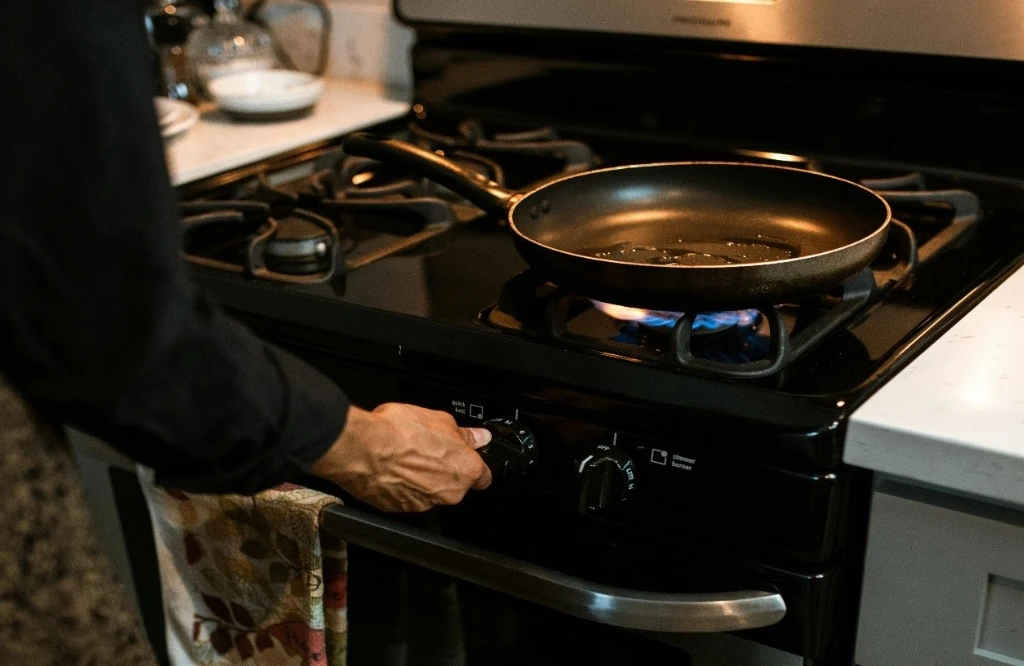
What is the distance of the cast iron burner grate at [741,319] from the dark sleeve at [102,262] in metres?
0.26

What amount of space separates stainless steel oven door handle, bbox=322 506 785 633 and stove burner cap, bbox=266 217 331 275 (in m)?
0.22

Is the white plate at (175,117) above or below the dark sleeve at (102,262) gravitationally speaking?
below

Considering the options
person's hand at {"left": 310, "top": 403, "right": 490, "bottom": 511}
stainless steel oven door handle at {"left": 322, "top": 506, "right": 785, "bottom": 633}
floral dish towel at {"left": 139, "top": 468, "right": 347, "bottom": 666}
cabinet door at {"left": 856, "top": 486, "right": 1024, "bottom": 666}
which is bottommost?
floral dish towel at {"left": 139, "top": 468, "right": 347, "bottom": 666}

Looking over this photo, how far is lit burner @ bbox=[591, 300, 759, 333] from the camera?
81 cm

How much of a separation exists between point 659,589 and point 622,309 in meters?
0.21

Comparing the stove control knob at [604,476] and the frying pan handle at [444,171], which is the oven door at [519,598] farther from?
the frying pan handle at [444,171]

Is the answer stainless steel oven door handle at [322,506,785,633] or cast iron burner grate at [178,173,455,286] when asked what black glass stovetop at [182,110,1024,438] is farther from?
stainless steel oven door handle at [322,506,785,633]

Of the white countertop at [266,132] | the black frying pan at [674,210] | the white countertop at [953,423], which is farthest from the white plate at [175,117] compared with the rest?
the white countertop at [953,423]

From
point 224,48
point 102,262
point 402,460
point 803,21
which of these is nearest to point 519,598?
point 402,460

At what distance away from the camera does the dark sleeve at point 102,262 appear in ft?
1.64

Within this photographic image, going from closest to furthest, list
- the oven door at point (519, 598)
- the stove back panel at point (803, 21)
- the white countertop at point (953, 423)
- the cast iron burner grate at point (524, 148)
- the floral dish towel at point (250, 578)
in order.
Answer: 1. the white countertop at point (953, 423)
2. the oven door at point (519, 598)
3. the floral dish towel at point (250, 578)
4. the stove back panel at point (803, 21)
5. the cast iron burner grate at point (524, 148)

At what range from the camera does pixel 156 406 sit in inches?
21.9

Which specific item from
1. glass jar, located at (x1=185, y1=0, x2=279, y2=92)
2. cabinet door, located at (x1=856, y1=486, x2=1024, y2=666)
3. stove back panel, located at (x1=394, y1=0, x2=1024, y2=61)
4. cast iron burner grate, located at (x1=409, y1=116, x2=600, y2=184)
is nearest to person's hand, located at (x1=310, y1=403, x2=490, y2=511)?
cabinet door, located at (x1=856, y1=486, x2=1024, y2=666)

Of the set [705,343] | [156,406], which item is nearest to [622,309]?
[705,343]
